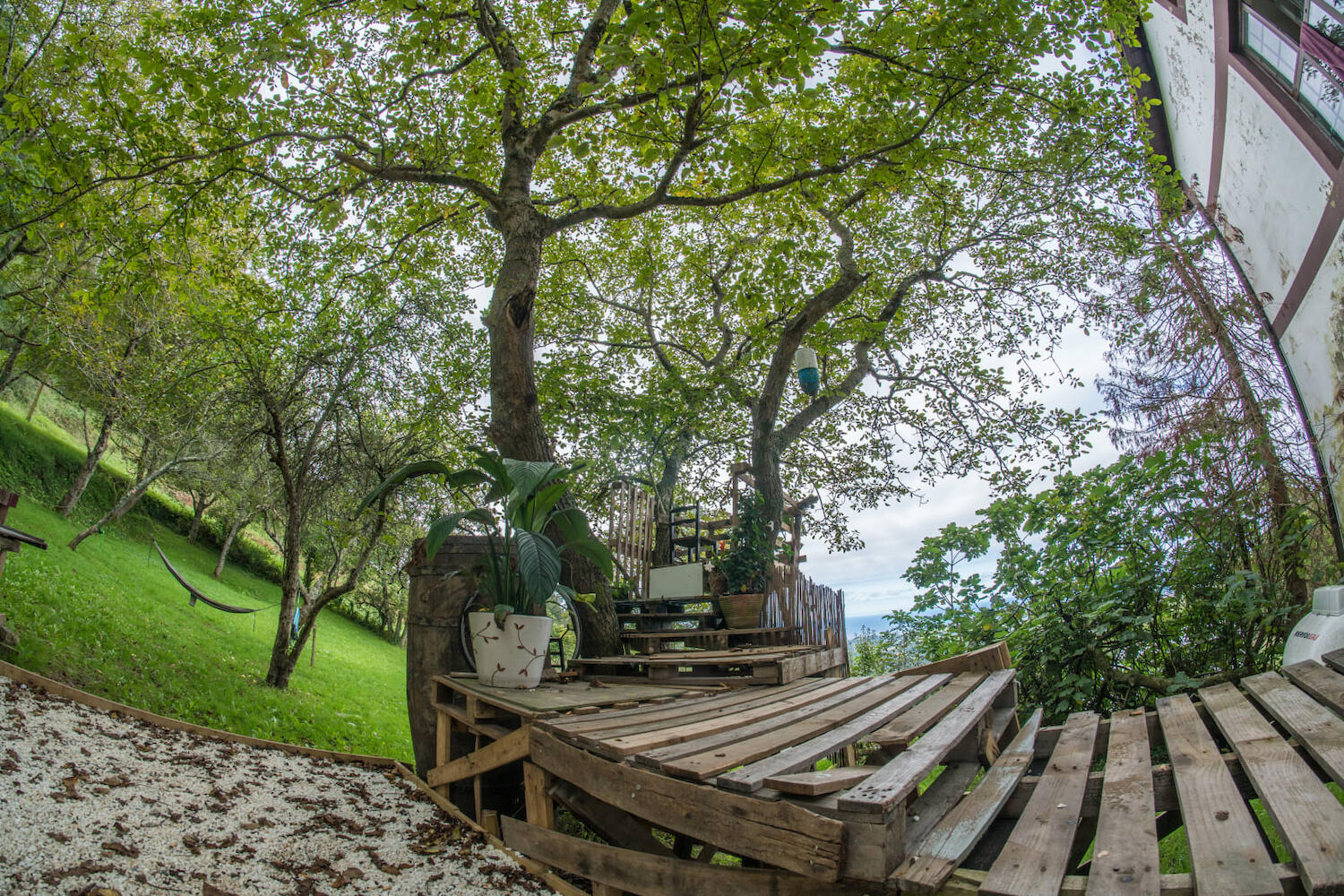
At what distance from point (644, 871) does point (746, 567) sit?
447 cm

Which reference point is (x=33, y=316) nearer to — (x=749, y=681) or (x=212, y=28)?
(x=212, y=28)

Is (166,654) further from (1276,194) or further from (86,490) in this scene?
(1276,194)

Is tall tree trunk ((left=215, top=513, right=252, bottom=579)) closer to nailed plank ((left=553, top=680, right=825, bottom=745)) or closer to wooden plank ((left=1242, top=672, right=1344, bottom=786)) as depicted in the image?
nailed plank ((left=553, top=680, right=825, bottom=745))

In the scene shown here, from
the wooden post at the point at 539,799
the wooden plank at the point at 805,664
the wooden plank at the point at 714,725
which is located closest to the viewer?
the wooden plank at the point at 714,725

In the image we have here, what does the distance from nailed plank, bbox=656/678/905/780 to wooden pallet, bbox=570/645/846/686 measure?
0.91 metres

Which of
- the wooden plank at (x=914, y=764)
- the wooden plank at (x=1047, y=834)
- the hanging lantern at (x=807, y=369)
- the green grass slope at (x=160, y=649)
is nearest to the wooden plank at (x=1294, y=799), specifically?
the wooden plank at (x=1047, y=834)

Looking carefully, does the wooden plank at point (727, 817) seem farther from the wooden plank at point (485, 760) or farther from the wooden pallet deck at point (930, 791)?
the wooden plank at point (485, 760)

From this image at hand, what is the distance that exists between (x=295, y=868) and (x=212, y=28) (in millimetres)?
6705

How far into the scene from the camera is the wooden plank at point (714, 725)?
2.47 m

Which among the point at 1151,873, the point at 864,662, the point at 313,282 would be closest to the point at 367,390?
the point at 313,282

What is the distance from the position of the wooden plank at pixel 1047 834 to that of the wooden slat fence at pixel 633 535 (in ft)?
16.6

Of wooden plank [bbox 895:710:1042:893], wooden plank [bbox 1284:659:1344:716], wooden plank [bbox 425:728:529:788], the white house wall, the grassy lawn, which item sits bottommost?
the grassy lawn

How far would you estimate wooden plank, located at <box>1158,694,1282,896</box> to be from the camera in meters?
1.40

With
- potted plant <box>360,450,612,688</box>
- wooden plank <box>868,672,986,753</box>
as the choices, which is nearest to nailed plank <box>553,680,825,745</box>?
wooden plank <box>868,672,986,753</box>
